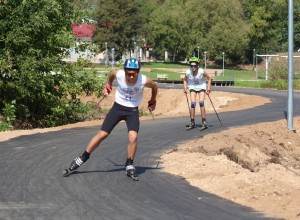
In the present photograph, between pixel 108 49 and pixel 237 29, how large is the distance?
1896cm

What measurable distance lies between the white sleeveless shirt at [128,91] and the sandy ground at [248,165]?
53.9 inches

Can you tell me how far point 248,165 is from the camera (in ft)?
36.5

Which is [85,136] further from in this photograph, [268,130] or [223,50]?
[223,50]

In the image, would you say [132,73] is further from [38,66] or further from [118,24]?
[118,24]

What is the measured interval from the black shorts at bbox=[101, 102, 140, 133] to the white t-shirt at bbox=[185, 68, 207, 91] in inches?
280

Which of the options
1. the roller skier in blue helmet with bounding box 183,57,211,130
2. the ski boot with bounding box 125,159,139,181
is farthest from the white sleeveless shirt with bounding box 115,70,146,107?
the roller skier in blue helmet with bounding box 183,57,211,130

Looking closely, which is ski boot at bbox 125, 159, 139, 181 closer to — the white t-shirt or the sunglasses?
the sunglasses


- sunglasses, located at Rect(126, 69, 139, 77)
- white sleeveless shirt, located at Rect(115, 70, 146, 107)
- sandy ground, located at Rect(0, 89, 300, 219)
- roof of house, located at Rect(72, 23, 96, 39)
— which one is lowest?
sandy ground, located at Rect(0, 89, 300, 219)

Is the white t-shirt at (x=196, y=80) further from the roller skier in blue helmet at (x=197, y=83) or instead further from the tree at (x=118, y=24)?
the tree at (x=118, y=24)

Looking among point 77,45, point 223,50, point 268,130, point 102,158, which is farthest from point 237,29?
point 102,158

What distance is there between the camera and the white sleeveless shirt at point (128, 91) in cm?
923

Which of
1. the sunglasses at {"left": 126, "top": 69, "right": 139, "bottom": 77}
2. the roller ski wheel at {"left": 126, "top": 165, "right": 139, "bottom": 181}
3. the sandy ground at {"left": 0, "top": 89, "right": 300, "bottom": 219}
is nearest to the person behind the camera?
the sandy ground at {"left": 0, "top": 89, "right": 300, "bottom": 219}

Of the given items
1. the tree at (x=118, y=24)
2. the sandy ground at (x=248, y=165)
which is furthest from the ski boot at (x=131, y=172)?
the tree at (x=118, y=24)

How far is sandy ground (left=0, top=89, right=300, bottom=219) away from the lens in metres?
7.80
